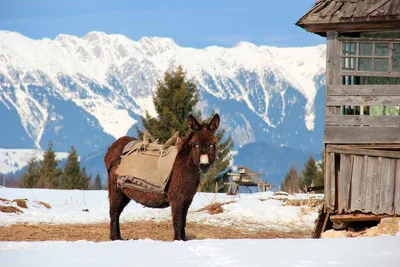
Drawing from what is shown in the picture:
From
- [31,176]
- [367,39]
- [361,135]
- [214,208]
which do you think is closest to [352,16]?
[367,39]

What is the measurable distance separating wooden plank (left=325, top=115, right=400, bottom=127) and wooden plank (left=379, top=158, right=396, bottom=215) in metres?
0.77

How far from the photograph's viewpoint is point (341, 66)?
16906mm

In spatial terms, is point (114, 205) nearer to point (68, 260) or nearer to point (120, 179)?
point (120, 179)

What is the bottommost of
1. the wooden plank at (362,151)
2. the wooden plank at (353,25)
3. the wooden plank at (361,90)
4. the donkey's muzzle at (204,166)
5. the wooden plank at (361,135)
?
the donkey's muzzle at (204,166)

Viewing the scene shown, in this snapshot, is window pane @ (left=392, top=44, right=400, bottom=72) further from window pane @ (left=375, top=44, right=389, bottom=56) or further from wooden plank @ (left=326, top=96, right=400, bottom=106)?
wooden plank @ (left=326, top=96, right=400, bottom=106)

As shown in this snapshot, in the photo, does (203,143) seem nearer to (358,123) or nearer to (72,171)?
(358,123)

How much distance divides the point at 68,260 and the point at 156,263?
3.43 ft

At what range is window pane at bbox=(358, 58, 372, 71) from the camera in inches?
685

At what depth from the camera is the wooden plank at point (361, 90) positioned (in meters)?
16.8

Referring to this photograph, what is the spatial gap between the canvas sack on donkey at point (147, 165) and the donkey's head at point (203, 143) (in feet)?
3.03

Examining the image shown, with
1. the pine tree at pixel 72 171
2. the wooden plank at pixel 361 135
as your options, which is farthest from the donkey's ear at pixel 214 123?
the pine tree at pixel 72 171

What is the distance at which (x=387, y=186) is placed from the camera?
1662cm

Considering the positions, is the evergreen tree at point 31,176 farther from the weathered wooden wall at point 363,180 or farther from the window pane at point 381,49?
the window pane at point 381,49

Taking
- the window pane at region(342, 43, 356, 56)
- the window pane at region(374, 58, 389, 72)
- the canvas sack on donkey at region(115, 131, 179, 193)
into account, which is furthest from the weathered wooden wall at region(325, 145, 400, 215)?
the canvas sack on donkey at region(115, 131, 179, 193)
